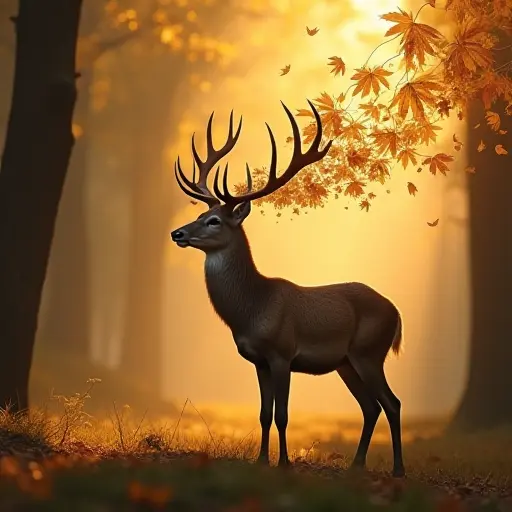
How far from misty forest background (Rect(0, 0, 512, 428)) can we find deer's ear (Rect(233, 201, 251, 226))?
2997 mm

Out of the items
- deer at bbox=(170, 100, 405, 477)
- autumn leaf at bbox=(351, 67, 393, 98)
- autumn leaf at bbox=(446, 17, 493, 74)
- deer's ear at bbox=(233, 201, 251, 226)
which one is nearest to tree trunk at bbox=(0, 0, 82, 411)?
deer at bbox=(170, 100, 405, 477)

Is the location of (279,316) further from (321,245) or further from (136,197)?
(321,245)

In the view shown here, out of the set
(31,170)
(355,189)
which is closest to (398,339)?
(355,189)

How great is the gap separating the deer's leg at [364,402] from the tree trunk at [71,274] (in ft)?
49.7

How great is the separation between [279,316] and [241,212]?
90 cm

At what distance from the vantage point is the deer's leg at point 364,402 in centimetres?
868

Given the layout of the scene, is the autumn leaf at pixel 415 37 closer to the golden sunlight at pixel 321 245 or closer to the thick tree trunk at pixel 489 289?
the thick tree trunk at pixel 489 289

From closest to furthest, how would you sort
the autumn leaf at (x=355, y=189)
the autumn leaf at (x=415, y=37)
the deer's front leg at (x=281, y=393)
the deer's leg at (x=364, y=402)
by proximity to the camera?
the autumn leaf at (x=415, y=37), the deer's front leg at (x=281, y=393), the deer's leg at (x=364, y=402), the autumn leaf at (x=355, y=189)

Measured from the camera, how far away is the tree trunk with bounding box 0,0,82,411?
10.1m

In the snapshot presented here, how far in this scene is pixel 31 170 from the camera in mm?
10266

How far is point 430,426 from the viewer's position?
16.1m

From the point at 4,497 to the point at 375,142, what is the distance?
5.28 m

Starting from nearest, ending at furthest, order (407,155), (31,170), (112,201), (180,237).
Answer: (180,237)
(407,155)
(31,170)
(112,201)

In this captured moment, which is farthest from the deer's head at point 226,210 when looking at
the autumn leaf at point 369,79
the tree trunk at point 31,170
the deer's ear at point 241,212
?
the tree trunk at point 31,170
